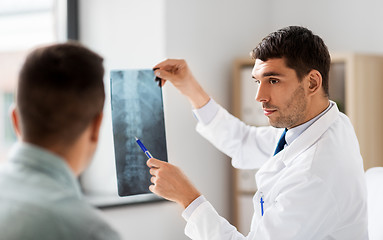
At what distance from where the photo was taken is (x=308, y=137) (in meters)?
1.56

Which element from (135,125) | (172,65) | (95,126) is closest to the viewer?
(95,126)

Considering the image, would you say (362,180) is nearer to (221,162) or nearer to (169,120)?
(169,120)

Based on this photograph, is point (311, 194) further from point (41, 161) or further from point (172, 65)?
point (41, 161)

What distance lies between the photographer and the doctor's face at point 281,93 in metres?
1.58

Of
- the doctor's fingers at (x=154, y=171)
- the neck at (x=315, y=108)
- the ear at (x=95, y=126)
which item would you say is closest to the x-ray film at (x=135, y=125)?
the doctor's fingers at (x=154, y=171)

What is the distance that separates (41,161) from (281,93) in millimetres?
955

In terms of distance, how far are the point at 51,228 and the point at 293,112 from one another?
1022 millimetres

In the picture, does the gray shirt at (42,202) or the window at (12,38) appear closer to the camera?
the gray shirt at (42,202)

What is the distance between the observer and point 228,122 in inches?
79.4

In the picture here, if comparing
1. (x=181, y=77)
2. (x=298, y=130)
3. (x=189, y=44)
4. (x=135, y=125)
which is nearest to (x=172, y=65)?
(x=181, y=77)

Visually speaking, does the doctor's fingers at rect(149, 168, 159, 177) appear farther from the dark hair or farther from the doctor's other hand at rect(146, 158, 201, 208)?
the dark hair

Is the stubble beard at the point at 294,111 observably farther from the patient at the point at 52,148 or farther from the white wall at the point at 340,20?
the white wall at the point at 340,20

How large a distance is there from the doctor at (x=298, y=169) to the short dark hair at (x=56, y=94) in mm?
684

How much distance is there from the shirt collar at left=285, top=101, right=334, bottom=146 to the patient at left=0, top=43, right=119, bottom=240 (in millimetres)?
902
